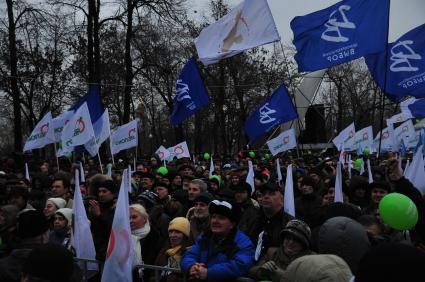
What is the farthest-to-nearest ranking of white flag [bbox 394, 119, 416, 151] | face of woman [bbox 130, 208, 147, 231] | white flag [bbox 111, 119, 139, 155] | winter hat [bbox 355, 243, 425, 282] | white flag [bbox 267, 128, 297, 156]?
white flag [bbox 394, 119, 416, 151], white flag [bbox 111, 119, 139, 155], white flag [bbox 267, 128, 297, 156], face of woman [bbox 130, 208, 147, 231], winter hat [bbox 355, 243, 425, 282]

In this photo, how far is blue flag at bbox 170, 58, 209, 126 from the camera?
11.1m

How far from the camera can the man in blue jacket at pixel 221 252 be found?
13.1 ft

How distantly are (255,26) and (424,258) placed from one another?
339 inches

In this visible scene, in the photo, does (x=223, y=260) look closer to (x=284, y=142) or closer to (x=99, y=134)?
(x=284, y=142)

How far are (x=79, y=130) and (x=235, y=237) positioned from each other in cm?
728

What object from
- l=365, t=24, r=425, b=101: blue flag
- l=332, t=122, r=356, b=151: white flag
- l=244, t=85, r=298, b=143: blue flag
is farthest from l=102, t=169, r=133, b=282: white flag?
l=332, t=122, r=356, b=151: white flag

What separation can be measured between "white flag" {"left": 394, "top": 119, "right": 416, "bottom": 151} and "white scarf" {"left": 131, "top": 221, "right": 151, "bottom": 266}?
12.0 m

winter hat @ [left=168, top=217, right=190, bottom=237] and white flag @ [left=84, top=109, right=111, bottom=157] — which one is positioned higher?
white flag @ [left=84, top=109, right=111, bottom=157]

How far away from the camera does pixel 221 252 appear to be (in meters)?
4.18

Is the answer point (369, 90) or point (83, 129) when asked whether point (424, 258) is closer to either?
point (83, 129)

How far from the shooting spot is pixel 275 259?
12.4ft

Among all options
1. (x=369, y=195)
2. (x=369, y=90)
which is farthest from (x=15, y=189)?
(x=369, y=90)

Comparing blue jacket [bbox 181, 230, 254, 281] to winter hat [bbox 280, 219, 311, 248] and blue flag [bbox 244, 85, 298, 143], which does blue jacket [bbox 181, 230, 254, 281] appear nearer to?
winter hat [bbox 280, 219, 311, 248]

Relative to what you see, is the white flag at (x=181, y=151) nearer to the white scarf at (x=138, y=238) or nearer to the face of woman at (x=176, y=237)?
the white scarf at (x=138, y=238)
